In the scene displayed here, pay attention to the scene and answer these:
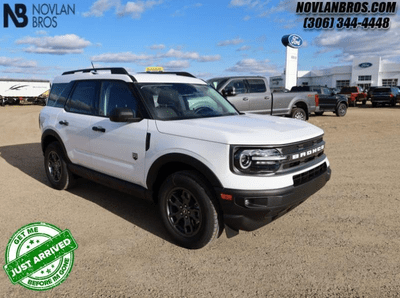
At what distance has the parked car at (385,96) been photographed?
26.0 meters

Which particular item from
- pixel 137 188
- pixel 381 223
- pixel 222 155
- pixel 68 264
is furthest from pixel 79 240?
pixel 381 223

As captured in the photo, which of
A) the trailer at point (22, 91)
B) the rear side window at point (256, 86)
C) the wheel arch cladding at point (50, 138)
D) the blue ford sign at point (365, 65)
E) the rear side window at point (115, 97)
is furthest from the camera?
the blue ford sign at point (365, 65)

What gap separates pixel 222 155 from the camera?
122 inches

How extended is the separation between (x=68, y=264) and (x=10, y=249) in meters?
0.75

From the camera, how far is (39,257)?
3227 millimetres

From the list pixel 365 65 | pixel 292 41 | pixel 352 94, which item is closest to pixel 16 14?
pixel 352 94

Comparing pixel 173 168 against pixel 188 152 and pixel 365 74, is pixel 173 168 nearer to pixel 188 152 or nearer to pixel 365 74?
pixel 188 152

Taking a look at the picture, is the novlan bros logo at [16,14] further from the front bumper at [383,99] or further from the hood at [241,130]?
the front bumper at [383,99]

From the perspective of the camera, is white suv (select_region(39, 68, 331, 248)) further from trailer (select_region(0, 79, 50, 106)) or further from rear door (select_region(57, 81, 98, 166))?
trailer (select_region(0, 79, 50, 106))

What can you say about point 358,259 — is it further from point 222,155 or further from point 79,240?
point 79,240

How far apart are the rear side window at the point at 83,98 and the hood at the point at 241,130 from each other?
1472 mm

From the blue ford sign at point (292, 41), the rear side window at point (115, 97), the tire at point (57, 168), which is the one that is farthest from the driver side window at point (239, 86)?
the blue ford sign at point (292, 41)

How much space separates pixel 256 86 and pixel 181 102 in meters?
8.42

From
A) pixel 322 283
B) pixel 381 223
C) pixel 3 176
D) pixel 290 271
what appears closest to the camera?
pixel 322 283
